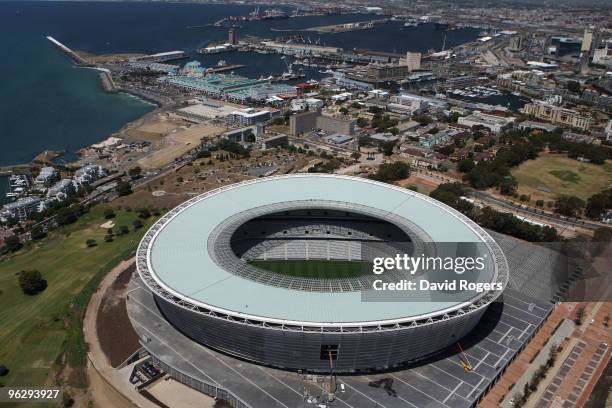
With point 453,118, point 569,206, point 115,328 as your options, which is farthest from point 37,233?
point 453,118

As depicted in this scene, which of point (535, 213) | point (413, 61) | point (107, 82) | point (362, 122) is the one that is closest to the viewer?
point (535, 213)

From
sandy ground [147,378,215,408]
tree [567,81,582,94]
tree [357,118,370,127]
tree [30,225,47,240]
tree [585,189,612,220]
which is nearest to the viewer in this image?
sandy ground [147,378,215,408]

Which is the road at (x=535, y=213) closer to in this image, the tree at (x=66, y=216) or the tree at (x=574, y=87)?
the tree at (x=66, y=216)

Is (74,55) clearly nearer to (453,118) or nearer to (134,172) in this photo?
(134,172)

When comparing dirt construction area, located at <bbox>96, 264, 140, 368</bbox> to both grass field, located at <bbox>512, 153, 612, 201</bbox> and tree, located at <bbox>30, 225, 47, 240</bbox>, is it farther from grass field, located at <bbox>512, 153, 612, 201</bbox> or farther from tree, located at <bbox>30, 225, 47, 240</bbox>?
grass field, located at <bbox>512, 153, 612, 201</bbox>

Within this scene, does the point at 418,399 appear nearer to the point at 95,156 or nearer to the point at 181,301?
the point at 181,301

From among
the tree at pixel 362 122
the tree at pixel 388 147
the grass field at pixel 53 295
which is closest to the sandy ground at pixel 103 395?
the grass field at pixel 53 295

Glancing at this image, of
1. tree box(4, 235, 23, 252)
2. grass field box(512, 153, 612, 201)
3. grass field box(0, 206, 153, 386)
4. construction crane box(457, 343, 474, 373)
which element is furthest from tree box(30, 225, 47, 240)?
grass field box(512, 153, 612, 201)
